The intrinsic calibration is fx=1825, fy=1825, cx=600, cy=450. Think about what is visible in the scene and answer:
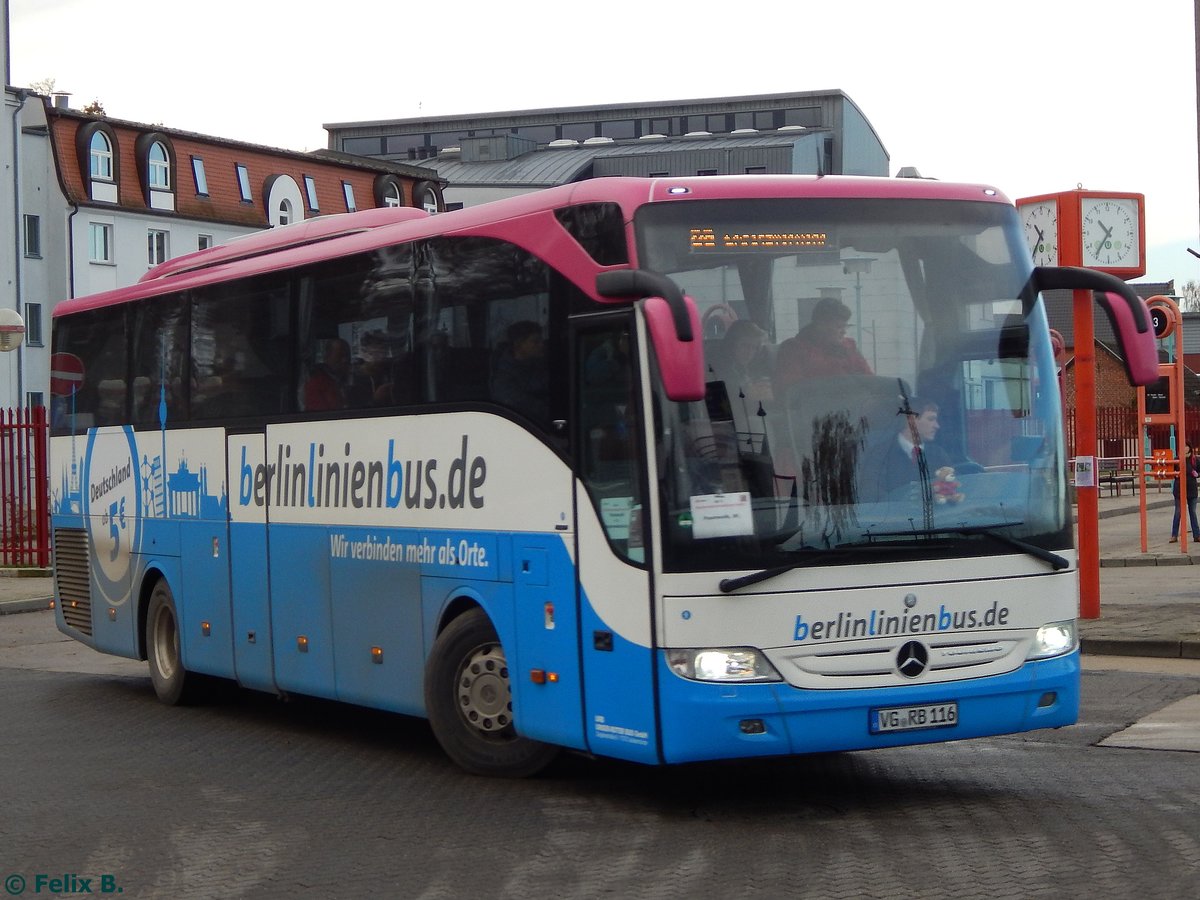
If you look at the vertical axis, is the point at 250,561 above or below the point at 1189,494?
above

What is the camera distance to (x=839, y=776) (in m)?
9.75

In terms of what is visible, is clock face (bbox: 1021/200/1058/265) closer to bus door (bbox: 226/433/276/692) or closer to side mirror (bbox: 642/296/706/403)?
bus door (bbox: 226/433/276/692)

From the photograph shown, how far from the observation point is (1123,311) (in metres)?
8.92

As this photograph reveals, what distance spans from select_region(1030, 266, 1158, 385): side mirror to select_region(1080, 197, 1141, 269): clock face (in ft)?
30.0

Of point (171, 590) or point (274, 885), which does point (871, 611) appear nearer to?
point (274, 885)

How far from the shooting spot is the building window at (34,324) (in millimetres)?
59281

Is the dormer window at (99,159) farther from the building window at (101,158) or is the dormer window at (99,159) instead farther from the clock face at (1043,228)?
the clock face at (1043,228)

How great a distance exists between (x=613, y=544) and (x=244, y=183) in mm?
59521

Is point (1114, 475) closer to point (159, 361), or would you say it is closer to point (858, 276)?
point (159, 361)

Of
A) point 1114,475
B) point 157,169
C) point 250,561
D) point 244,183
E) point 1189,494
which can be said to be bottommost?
point 1114,475

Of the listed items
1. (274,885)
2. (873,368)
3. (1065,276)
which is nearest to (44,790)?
(274,885)

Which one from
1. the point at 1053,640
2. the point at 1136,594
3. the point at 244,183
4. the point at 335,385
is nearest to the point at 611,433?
the point at 1053,640

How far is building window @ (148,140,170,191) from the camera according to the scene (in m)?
62.4

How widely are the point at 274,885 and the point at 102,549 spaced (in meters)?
8.11
